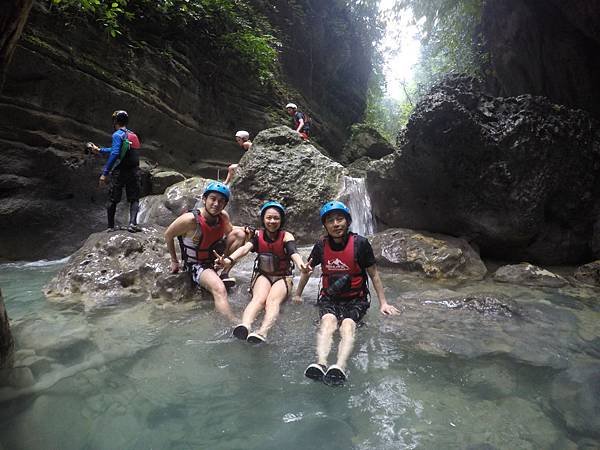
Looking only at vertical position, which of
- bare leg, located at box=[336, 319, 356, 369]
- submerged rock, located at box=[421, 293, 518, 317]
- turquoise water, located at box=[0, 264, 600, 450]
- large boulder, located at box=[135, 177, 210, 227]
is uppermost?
large boulder, located at box=[135, 177, 210, 227]

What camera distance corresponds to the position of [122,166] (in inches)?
249

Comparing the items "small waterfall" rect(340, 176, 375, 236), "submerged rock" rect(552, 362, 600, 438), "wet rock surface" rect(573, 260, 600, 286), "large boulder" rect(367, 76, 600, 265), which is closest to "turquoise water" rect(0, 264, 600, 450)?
"submerged rock" rect(552, 362, 600, 438)

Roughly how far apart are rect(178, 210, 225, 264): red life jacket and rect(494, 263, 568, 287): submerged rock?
4.58 meters

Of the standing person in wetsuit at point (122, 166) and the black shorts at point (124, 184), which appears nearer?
the standing person in wetsuit at point (122, 166)

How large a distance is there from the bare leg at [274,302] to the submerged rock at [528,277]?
149 inches

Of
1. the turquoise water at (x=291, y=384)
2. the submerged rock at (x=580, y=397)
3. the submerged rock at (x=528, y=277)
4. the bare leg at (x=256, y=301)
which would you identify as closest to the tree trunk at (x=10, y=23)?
the turquoise water at (x=291, y=384)

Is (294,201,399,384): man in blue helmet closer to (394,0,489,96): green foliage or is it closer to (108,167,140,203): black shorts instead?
(108,167,140,203): black shorts


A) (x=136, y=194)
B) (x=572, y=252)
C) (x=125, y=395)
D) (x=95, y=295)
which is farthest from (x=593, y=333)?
(x=136, y=194)

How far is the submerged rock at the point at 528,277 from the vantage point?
18.0 feet

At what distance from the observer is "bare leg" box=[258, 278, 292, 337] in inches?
136

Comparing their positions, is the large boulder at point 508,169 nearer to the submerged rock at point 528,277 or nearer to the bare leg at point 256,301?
the submerged rock at point 528,277

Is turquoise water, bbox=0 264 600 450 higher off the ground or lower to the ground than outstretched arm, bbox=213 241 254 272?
lower

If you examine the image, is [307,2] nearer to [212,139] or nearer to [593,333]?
[212,139]

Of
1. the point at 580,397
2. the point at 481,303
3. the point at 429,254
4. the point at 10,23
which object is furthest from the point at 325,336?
the point at 429,254
